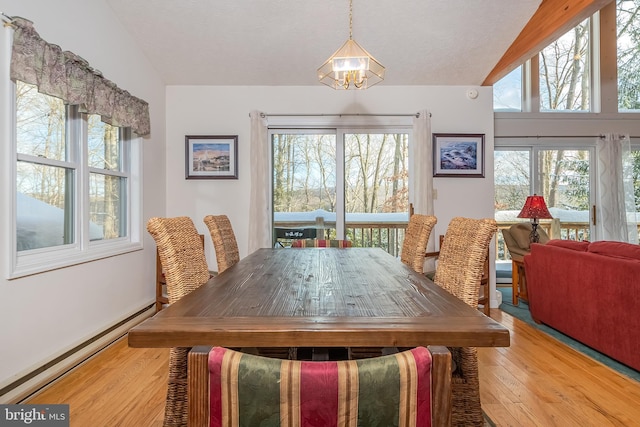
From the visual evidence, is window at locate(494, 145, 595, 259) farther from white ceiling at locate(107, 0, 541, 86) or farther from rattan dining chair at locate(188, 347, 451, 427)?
rattan dining chair at locate(188, 347, 451, 427)

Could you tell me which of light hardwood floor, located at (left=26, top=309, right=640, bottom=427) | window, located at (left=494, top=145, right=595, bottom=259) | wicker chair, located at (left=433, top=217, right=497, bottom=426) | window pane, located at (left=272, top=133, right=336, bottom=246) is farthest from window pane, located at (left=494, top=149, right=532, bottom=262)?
wicker chair, located at (left=433, top=217, right=497, bottom=426)

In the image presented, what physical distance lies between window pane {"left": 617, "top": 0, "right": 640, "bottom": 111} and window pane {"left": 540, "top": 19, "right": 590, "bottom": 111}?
1.48 ft

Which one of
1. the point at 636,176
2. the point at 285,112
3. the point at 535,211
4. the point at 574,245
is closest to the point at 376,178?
the point at 285,112

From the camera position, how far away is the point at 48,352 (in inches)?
86.0

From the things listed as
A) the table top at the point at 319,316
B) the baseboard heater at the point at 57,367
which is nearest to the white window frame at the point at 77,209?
the baseboard heater at the point at 57,367

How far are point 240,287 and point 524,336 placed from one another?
2.68m

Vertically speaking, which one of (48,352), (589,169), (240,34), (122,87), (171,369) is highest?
(240,34)

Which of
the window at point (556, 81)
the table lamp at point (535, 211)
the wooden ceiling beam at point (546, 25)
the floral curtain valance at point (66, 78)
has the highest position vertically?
the window at point (556, 81)

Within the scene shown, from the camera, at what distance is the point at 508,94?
207 inches

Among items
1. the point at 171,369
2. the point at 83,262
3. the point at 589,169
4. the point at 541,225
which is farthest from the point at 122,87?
the point at 589,169

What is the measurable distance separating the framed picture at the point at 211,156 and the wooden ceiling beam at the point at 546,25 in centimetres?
297

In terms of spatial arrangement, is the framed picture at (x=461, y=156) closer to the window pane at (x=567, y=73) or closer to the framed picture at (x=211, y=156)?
the window pane at (x=567, y=73)

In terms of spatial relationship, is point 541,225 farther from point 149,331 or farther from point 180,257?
point 149,331

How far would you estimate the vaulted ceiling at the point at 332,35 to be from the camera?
296 centimetres
